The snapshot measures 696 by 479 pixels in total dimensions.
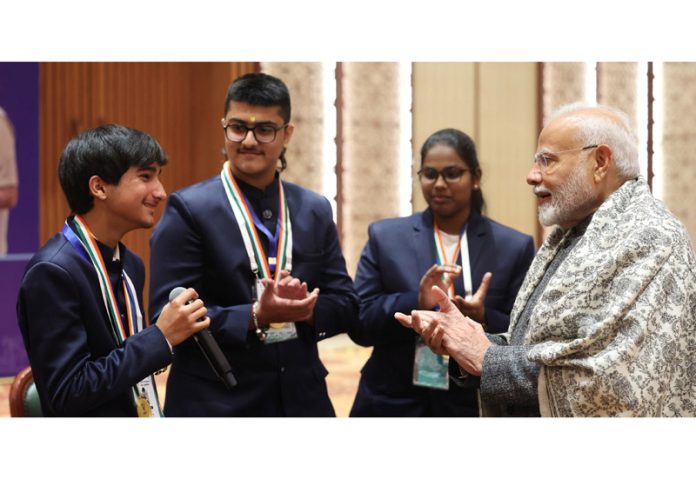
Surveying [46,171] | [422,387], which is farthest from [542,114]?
[422,387]

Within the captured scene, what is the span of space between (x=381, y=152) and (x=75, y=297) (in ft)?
26.1

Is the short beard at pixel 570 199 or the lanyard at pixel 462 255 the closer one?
the short beard at pixel 570 199

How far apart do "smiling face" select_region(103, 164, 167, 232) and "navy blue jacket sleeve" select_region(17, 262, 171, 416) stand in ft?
0.97

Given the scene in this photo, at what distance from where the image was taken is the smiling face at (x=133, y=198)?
2.53 m

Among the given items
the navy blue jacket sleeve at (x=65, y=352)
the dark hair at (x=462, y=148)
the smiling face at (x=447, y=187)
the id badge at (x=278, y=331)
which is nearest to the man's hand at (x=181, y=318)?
the navy blue jacket sleeve at (x=65, y=352)

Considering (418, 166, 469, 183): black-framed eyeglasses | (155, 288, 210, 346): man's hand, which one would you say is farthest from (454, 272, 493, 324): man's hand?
(155, 288, 210, 346): man's hand

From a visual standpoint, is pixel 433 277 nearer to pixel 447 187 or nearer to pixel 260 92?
pixel 447 187

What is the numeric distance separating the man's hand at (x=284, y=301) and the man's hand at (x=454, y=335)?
1.32 feet

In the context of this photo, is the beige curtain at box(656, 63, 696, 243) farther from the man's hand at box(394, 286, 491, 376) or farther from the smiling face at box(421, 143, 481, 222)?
the man's hand at box(394, 286, 491, 376)

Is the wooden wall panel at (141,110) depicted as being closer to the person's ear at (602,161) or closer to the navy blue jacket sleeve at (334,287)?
the navy blue jacket sleeve at (334,287)

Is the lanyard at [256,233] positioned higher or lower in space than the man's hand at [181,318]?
higher

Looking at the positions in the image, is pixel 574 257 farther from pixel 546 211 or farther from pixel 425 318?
pixel 425 318

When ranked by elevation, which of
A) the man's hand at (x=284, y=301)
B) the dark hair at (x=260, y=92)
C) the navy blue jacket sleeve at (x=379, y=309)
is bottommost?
the navy blue jacket sleeve at (x=379, y=309)

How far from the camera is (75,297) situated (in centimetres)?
230
